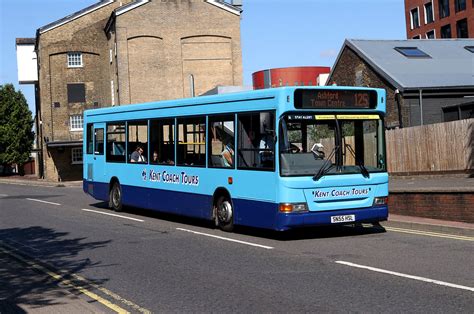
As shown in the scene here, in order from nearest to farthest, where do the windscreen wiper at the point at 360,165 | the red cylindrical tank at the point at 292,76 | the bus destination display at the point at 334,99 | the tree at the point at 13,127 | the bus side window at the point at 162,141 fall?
the bus destination display at the point at 334,99
the windscreen wiper at the point at 360,165
the bus side window at the point at 162,141
the red cylindrical tank at the point at 292,76
the tree at the point at 13,127

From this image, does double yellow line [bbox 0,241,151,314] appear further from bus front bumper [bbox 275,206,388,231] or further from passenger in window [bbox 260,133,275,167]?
passenger in window [bbox 260,133,275,167]

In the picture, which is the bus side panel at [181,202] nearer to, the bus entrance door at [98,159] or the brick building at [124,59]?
the bus entrance door at [98,159]

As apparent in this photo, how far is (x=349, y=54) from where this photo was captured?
3688cm

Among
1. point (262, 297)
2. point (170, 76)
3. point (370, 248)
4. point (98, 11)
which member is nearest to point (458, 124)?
point (370, 248)

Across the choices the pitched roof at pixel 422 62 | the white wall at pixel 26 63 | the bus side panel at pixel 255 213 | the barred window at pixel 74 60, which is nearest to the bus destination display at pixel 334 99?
the bus side panel at pixel 255 213

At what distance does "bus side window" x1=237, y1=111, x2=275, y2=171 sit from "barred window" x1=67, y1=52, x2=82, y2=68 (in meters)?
42.1

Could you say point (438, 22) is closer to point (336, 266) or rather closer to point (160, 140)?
point (160, 140)

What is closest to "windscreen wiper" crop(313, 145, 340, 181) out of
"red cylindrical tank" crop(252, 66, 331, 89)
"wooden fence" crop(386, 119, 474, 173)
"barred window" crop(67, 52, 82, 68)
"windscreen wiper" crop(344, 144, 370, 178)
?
"windscreen wiper" crop(344, 144, 370, 178)

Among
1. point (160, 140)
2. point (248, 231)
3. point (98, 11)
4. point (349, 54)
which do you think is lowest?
point (248, 231)

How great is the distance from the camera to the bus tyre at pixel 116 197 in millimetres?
17977

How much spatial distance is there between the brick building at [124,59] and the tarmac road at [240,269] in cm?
3484

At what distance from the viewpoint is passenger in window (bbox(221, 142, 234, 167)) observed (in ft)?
41.4

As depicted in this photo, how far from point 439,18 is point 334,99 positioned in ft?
186

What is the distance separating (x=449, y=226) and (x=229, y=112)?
4848 mm
